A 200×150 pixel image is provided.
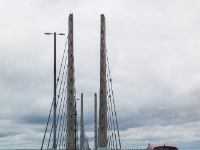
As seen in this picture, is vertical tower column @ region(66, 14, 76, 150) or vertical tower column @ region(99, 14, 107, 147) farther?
vertical tower column @ region(66, 14, 76, 150)

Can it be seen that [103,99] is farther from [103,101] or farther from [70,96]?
[70,96]

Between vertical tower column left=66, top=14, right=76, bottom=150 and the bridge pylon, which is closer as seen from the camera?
the bridge pylon

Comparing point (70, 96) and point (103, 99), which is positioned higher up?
point (70, 96)

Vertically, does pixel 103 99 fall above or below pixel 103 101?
above

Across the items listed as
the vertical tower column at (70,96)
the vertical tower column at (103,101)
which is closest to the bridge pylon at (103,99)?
the vertical tower column at (103,101)

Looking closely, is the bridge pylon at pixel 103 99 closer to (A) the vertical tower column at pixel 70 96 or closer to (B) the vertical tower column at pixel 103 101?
(B) the vertical tower column at pixel 103 101

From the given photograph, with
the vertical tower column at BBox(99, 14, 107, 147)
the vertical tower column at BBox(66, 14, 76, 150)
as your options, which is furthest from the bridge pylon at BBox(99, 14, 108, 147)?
the vertical tower column at BBox(66, 14, 76, 150)

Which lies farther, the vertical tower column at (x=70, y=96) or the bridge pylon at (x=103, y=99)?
the vertical tower column at (x=70, y=96)

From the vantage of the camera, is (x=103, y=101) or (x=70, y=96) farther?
(x=70, y=96)

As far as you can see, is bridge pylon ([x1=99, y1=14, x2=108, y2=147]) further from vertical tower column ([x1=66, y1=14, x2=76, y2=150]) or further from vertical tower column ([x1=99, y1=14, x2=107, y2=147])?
vertical tower column ([x1=66, y1=14, x2=76, y2=150])

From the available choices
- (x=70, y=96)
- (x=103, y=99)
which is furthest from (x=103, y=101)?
(x=70, y=96)

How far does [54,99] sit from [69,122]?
2464 millimetres

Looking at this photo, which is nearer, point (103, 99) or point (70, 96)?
point (103, 99)

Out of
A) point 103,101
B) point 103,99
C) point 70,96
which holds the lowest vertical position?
point 103,101
